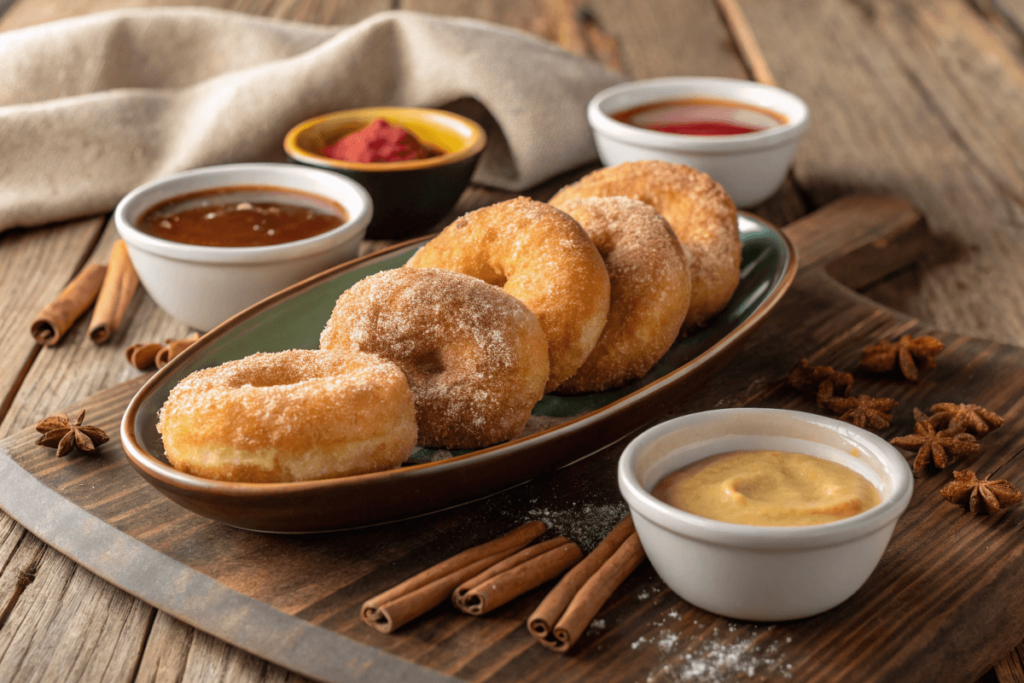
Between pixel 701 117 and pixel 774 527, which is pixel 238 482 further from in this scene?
pixel 701 117

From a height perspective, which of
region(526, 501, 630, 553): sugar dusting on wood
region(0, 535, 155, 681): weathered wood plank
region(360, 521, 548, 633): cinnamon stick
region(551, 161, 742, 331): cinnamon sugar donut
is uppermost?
region(551, 161, 742, 331): cinnamon sugar donut

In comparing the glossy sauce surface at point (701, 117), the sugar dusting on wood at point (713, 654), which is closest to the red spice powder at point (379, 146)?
the glossy sauce surface at point (701, 117)

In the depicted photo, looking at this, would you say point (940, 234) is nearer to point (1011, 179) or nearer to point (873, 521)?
point (1011, 179)

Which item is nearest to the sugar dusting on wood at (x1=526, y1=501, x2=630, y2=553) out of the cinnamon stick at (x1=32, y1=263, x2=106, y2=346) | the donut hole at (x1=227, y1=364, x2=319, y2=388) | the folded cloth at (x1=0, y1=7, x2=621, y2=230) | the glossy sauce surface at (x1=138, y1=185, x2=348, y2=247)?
the donut hole at (x1=227, y1=364, x2=319, y2=388)

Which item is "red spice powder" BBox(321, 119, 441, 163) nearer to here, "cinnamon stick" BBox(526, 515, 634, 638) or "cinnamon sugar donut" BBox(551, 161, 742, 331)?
"cinnamon sugar donut" BBox(551, 161, 742, 331)

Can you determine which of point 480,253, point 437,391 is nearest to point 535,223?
point 480,253

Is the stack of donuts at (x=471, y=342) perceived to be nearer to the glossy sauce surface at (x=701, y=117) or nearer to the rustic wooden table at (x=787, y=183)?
the rustic wooden table at (x=787, y=183)

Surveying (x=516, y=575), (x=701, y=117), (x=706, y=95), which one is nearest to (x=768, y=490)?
(x=516, y=575)
